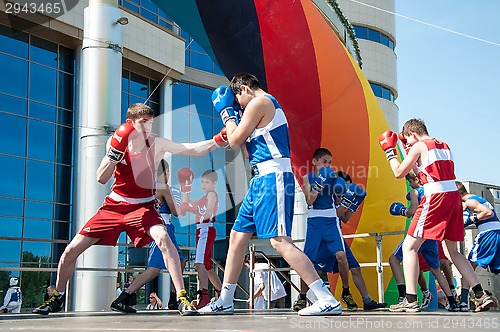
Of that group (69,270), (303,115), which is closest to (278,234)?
(69,270)

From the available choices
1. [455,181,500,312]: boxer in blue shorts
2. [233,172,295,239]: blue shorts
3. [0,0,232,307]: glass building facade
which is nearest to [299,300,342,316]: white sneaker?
[233,172,295,239]: blue shorts

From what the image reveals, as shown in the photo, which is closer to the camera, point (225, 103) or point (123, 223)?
point (225, 103)

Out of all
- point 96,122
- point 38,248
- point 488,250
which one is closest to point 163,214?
point 96,122

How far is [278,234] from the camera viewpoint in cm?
454

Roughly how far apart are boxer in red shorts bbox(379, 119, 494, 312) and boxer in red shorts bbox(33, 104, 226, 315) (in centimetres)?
176

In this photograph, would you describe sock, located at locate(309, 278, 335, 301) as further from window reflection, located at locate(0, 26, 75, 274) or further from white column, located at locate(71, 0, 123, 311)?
window reflection, located at locate(0, 26, 75, 274)

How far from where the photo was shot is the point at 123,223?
5.25 metres

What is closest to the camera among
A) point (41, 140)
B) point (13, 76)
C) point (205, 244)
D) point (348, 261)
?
point (348, 261)

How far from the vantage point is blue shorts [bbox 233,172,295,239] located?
456 centimetres

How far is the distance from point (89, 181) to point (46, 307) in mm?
2308

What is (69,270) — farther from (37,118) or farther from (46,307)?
(37,118)

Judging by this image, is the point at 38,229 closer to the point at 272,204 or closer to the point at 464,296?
the point at 464,296

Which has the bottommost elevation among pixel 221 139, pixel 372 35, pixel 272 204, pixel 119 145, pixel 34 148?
pixel 272 204

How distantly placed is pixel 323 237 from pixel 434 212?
1.45 meters
